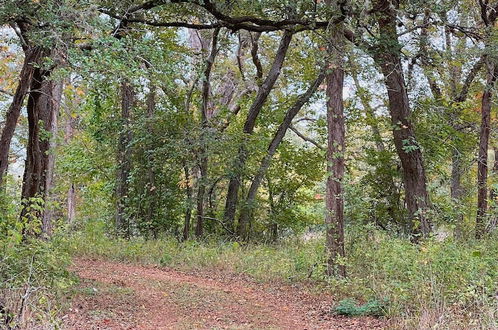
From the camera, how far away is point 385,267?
686 cm

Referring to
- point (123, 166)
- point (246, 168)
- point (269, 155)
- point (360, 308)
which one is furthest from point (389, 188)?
point (360, 308)

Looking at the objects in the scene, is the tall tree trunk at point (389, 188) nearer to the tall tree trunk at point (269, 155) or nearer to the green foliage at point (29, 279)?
the tall tree trunk at point (269, 155)

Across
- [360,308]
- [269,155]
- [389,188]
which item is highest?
[269,155]

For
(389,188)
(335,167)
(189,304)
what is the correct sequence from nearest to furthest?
(189,304)
(335,167)
(389,188)

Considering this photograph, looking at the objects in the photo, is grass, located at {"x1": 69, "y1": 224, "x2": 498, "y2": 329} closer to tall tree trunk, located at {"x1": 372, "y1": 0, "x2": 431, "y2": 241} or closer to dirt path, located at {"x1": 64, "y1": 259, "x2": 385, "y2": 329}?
dirt path, located at {"x1": 64, "y1": 259, "x2": 385, "y2": 329}

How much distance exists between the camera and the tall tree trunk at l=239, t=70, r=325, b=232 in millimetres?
15008

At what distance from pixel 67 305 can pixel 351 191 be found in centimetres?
756

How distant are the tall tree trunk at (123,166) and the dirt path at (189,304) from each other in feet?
14.1

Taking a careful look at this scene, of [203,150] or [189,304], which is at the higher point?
[203,150]

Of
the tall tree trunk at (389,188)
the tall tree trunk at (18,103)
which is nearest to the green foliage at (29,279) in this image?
the tall tree trunk at (18,103)

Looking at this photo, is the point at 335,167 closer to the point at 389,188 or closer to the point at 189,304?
the point at 189,304

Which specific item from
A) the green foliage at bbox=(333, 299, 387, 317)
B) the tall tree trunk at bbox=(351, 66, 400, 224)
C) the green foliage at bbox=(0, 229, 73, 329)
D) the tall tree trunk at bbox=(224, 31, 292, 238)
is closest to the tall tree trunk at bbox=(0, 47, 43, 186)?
the green foliage at bbox=(0, 229, 73, 329)

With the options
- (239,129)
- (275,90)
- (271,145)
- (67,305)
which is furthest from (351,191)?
(67,305)

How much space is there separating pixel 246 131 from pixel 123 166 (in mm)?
3716
